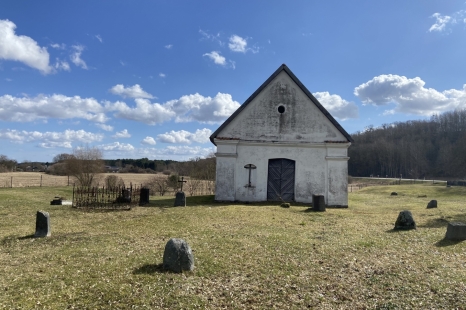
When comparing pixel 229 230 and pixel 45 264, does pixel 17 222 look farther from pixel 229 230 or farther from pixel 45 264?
pixel 229 230

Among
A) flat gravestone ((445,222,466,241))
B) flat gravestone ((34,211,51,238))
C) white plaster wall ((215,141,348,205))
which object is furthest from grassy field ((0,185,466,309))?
white plaster wall ((215,141,348,205))

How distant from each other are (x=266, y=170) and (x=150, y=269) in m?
13.9

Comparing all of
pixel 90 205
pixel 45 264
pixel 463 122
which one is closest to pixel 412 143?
pixel 463 122

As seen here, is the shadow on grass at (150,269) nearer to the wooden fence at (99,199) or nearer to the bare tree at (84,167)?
the wooden fence at (99,199)

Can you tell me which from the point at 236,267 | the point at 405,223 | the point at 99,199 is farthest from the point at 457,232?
the point at 99,199

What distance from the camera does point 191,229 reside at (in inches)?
447

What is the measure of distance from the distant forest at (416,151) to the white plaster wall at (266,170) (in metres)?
81.2

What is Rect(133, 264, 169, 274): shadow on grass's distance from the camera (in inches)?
265

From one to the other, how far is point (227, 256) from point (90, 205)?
Answer: 12455 millimetres

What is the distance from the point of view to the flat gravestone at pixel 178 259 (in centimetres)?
675

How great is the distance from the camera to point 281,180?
20156 millimetres

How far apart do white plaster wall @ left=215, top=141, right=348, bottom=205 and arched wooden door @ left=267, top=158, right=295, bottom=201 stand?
0.28 m

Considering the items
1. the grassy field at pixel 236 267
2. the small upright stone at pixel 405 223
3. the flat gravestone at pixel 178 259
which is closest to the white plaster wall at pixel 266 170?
the grassy field at pixel 236 267

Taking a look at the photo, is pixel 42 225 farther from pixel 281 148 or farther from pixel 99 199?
pixel 281 148
